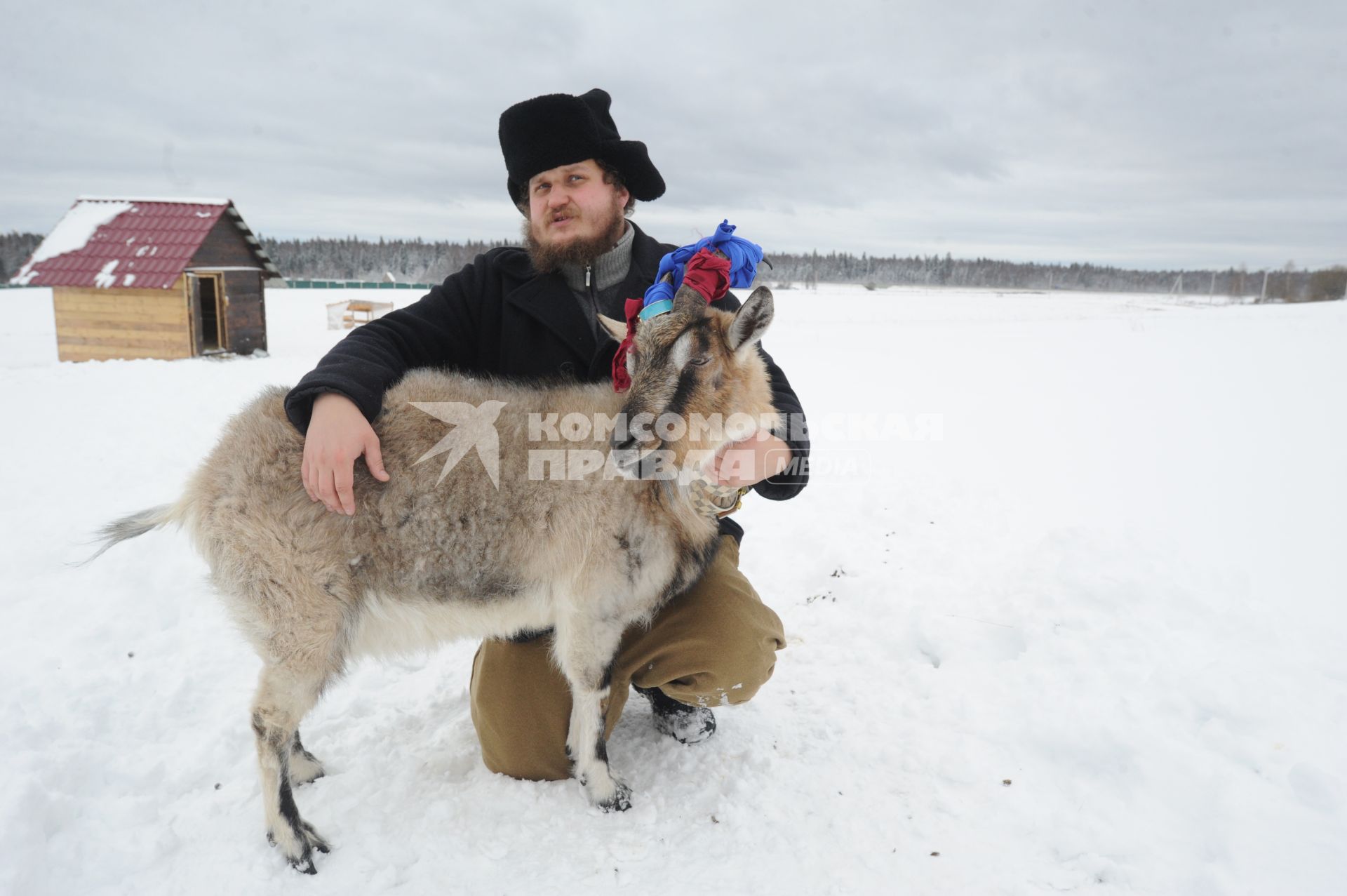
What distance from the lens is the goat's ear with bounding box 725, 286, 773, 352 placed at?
310 centimetres

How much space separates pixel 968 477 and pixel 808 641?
3.84 m

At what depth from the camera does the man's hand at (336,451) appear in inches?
111

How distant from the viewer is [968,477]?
7.49 meters

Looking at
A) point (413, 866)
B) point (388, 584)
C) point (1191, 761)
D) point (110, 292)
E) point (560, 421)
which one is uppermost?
point (110, 292)

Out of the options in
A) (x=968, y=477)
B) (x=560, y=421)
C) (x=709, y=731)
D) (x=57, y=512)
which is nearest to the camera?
(x=560, y=421)

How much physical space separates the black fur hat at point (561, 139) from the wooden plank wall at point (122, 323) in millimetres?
17228

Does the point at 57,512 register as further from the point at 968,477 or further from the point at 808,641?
the point at 968,477

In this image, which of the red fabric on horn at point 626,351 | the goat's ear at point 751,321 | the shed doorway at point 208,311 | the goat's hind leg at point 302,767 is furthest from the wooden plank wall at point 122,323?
the goat's ear at point 751,321

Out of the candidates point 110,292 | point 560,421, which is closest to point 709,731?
point 560,421

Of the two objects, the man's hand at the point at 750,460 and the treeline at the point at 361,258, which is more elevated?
the treeline at the point at 361,258

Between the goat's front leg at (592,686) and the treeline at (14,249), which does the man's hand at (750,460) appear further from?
the treeline at (14,249)

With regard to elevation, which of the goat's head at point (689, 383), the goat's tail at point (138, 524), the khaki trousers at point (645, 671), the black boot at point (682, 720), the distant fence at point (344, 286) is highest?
the distant fence at point (344, 286)

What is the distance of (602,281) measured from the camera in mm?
4129

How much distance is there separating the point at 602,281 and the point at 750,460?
149 cm
